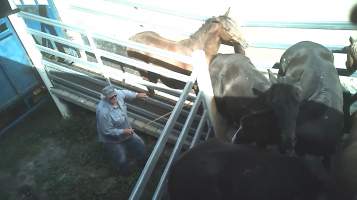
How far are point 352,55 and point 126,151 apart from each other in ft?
13.2

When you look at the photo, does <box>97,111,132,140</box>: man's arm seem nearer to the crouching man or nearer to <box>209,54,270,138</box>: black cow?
the crouching man

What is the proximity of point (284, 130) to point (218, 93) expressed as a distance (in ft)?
5.32

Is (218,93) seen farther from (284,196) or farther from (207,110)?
(284,196)

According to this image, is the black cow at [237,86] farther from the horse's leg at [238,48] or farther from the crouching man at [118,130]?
the crouching man at [118,130]

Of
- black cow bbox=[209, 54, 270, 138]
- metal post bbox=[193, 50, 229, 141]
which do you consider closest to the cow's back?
black cow bbox=[209, 54, 270, 138]

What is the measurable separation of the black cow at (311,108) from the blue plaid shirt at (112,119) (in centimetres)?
235

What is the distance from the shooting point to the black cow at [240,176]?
399 centimetres

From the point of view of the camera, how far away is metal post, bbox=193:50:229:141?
16.5ft

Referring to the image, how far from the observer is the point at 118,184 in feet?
21.1

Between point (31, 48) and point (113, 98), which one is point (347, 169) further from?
point (31, 48)

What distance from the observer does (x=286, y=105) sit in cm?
504

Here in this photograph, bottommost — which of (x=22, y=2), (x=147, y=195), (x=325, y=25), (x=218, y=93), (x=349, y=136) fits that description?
(x=147, y=195)

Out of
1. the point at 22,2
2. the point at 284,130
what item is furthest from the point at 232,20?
the point at 22,2

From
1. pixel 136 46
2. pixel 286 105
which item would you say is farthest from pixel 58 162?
pixel 286 105
